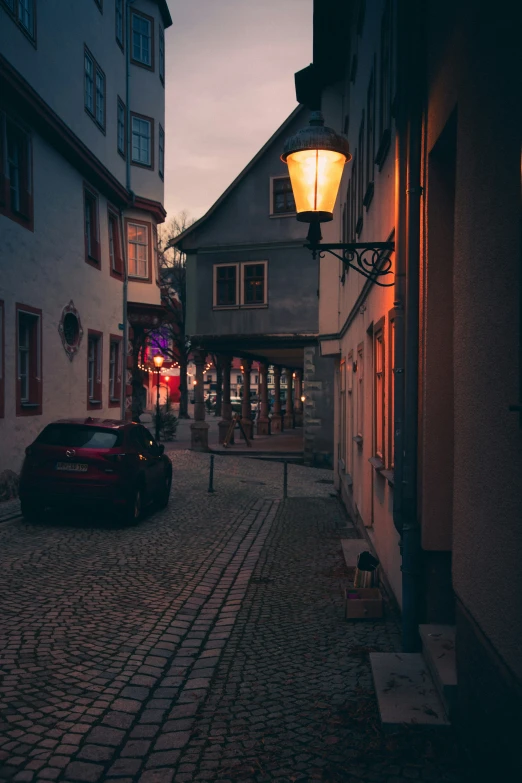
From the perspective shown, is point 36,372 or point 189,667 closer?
point 189,667

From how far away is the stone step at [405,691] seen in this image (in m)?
4.02

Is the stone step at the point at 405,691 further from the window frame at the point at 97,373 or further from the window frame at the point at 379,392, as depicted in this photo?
the window frame at the point at 97,373

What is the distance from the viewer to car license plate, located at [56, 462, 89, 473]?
11.4m

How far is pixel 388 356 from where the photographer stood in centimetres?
717

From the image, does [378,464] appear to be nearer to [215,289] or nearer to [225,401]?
[215,289]

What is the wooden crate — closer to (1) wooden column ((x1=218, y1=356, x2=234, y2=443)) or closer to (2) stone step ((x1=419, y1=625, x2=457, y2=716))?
(2) stone step ((x1=419, y1=625, x2=457, y2=716))

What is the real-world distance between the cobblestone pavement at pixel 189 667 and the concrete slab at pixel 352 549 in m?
A: 0.17

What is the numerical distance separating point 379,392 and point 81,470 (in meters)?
5.19

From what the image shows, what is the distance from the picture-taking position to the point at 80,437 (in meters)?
11.7

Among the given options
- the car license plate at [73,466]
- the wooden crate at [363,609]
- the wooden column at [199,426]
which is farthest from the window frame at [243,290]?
the wooden crate at [363,609]

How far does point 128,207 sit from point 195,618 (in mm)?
19824

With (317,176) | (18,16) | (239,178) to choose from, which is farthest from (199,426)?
(317,176)

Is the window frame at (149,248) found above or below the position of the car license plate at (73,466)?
above

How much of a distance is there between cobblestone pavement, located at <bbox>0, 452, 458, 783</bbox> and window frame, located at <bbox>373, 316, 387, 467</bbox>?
1.48m
